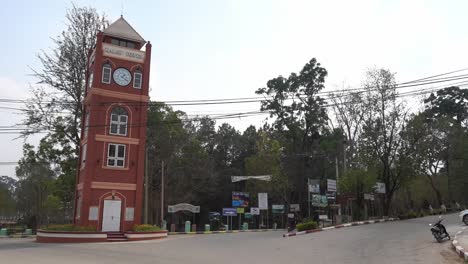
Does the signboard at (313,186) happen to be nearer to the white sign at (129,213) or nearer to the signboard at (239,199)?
the signboard at (239,199)

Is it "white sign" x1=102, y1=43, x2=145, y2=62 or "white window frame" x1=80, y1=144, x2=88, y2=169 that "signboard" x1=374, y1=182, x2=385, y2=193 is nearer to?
"white sign" x1=102, y1=43, x2=145, y2=62

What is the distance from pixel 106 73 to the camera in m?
30.8

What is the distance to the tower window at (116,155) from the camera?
30.0m

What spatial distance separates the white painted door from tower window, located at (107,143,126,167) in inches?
102

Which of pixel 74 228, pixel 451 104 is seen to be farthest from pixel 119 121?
pixel 451 104

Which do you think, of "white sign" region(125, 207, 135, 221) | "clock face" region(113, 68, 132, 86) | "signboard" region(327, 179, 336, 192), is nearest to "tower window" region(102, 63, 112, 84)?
"clock face" region(113, 68, 132, 86)

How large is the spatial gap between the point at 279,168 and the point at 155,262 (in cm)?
3814

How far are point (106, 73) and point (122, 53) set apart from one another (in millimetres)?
1915

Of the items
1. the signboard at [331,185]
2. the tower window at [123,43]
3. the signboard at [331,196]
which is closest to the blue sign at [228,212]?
the signboard at [331,196]

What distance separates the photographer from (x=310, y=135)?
5509cm

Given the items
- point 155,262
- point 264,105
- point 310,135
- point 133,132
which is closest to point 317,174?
point 310,135

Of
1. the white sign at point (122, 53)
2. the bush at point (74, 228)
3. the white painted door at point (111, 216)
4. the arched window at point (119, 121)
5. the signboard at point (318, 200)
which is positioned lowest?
the bush at point (74, 228)

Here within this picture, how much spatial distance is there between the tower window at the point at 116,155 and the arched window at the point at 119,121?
0.93 meters

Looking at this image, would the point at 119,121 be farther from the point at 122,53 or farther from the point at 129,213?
the point at 129,213
